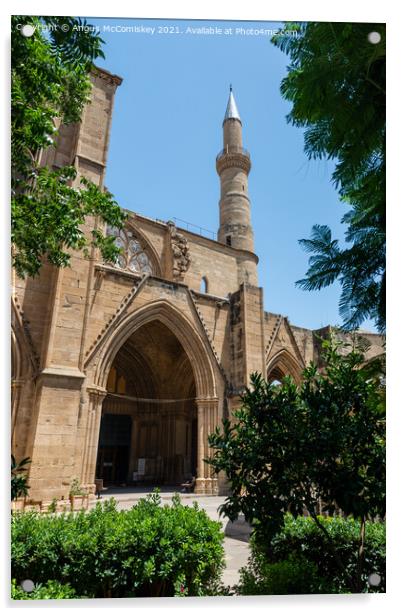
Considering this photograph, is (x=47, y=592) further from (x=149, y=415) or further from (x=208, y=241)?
(x=208, y=241)

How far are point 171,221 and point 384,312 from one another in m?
15.8

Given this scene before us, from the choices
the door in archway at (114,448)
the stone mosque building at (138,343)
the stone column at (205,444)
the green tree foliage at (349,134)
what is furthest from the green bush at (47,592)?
the door in archway at (114,448)

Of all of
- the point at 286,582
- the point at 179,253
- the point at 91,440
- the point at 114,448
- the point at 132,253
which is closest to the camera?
the point at 286,582

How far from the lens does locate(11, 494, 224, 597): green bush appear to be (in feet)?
10.6

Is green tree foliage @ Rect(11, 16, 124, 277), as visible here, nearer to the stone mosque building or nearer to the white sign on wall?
the stone mosque building

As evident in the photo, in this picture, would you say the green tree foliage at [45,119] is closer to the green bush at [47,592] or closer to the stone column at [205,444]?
the green bush at [47,592]

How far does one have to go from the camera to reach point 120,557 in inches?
131

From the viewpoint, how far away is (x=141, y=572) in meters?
3.29

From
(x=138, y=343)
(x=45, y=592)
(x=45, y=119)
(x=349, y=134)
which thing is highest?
(x=138, y=343)

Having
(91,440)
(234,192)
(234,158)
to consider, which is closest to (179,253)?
(234,192)

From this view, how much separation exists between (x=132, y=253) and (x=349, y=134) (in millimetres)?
15028

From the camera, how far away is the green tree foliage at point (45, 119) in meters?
3.86

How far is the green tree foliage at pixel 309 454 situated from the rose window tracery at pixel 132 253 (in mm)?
13714
